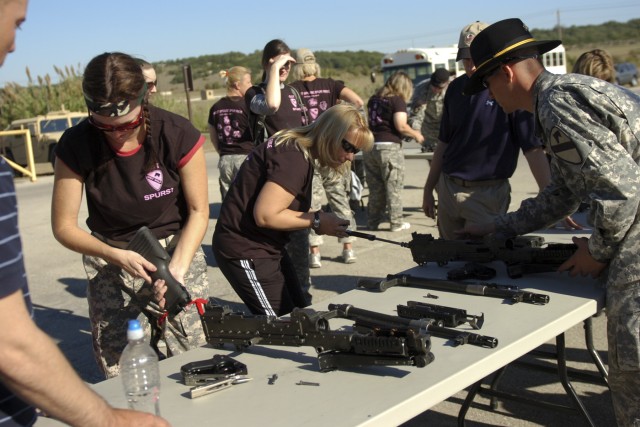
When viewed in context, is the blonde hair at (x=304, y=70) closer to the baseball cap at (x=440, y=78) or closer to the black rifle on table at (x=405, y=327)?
the baseball cap at (x=440, y=78)

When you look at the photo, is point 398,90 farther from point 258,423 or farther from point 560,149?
point 258,423

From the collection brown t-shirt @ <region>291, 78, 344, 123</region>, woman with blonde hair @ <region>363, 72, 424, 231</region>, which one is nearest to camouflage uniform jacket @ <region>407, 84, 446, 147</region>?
woman with blonde hair @ <region>363, 72, 424, 231</region>

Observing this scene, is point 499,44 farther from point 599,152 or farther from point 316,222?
point 316,222

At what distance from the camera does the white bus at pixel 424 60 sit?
21.5 metres

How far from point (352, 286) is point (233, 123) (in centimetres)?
197

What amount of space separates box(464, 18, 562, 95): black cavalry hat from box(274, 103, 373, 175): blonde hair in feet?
2.11

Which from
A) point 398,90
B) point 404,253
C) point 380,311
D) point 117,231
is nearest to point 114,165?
point 117,231

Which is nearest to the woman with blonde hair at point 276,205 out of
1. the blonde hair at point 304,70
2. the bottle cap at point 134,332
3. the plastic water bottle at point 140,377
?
the plastic water bottle at point 140,377

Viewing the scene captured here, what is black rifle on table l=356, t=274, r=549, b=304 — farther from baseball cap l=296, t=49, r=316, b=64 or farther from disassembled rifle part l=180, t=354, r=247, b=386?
baseball cap l=296, t=49, r=316, b=64

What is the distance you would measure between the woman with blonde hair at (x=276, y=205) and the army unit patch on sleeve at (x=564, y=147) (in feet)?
3.33

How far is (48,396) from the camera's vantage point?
4.89 feet

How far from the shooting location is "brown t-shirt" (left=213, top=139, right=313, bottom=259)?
3.42 m

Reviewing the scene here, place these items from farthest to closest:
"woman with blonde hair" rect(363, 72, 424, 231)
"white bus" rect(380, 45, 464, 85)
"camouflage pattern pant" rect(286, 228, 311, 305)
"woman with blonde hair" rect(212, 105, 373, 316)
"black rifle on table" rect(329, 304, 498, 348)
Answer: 1. "white bus" rect(380, 45, 464, 85)
2. "woman with blonde hair" rect(363, 72, 424, 231)
3. "camouflage pattern pant" rect(286, 228, 311, 305)
4. "woman with blonde hair" rect(212, 105, 373, 316)
5. "black rifle on table" rect(329, 304, 498, 348)

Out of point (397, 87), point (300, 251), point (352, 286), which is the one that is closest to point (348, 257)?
point (352, 286)
